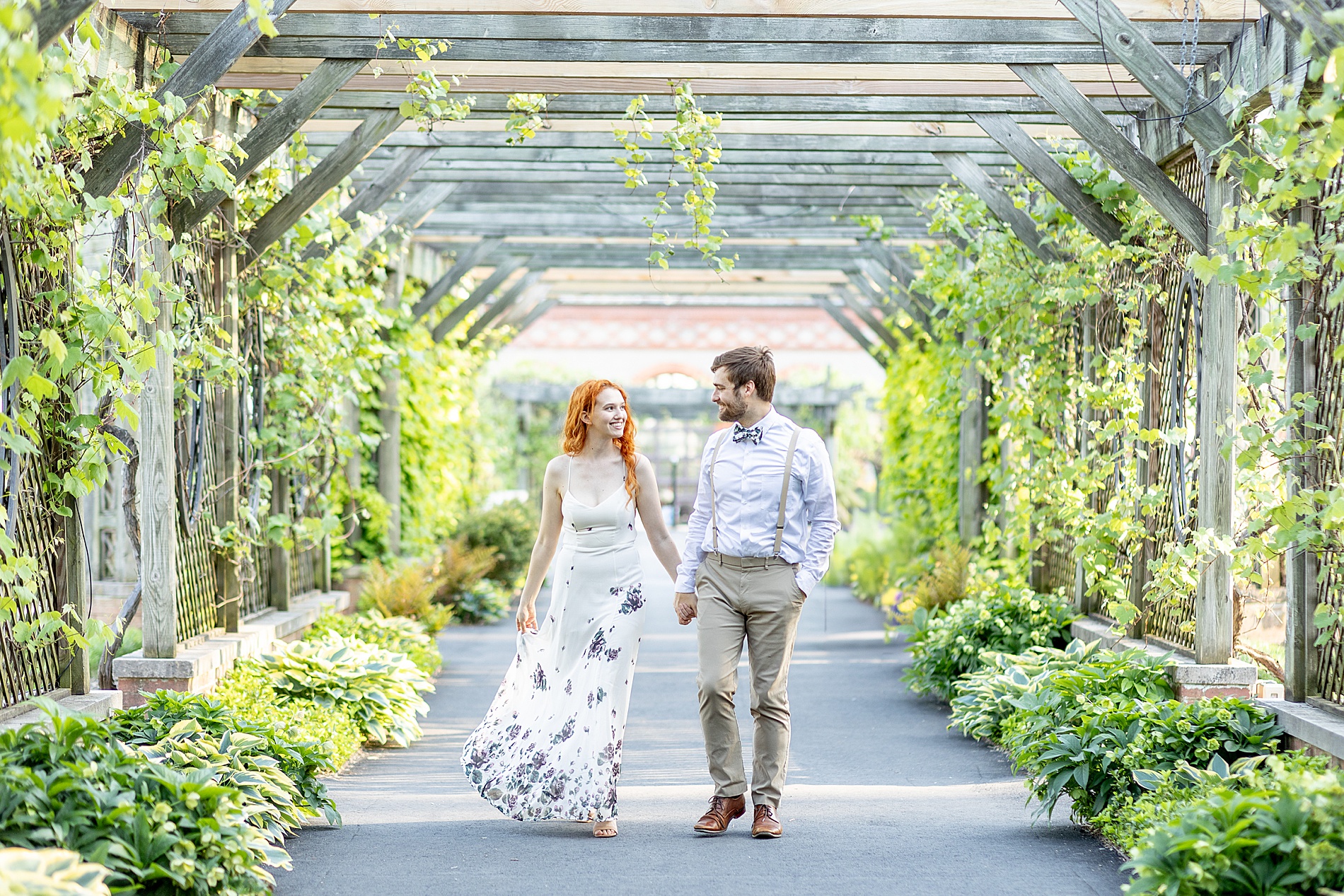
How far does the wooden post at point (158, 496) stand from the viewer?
5.52 metres

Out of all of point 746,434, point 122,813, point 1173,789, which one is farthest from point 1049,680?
point 122,813

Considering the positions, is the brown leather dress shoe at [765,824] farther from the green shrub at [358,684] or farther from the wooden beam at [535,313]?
the wooden beam at [535,313]

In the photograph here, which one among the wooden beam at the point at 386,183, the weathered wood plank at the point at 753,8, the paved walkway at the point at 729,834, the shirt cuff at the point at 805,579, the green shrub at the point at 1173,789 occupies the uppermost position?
the weathered wood plank at the point at 753,8

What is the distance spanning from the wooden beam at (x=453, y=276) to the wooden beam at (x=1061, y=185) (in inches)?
229

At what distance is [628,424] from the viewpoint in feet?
16.2

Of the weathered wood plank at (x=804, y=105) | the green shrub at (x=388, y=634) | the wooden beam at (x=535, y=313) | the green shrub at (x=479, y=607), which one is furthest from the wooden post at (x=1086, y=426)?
the wooden beam at (x=535, y=313)

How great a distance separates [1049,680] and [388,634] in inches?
159

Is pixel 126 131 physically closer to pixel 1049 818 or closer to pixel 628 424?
pixel 628 424

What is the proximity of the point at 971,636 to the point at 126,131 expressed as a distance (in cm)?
517

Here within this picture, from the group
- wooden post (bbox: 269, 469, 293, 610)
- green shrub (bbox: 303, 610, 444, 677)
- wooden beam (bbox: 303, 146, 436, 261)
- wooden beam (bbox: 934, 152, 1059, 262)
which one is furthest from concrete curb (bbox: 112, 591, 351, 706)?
wooden beam (bbox: 934, 152, 1059, 262)

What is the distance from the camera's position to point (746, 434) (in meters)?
4.64

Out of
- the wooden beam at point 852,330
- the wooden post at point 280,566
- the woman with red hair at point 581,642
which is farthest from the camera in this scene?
the wooden beam at point 852,330

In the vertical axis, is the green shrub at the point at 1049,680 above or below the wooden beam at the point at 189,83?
below

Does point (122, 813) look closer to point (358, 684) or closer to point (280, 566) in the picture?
point (358, 684)
